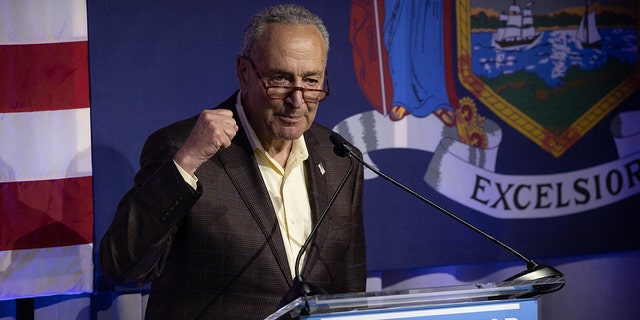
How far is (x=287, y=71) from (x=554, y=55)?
1.79 m

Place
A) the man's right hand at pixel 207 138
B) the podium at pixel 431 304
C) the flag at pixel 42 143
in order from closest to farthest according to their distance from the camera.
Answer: the podium at pixel 431 304 → the man's right hand at pixel 207 138 → the flag at pixel 42 143

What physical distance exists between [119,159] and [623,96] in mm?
2243

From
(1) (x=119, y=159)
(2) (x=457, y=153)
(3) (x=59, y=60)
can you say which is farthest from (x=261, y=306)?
(2) (x=457, y=153)

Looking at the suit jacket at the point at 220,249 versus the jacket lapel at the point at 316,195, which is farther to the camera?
the jacket lapel at the point at 316,195

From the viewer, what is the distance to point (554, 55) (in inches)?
138

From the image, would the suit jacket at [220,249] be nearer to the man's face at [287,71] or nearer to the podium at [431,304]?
the man's face at [287,71]

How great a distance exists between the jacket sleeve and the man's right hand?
0.12 feet

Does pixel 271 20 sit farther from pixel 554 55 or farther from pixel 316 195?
pixel 554 55

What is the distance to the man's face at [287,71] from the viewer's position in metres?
2.14

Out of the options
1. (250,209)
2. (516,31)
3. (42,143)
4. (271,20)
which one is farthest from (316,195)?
(516,31)

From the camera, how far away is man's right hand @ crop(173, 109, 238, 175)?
6.04 ft

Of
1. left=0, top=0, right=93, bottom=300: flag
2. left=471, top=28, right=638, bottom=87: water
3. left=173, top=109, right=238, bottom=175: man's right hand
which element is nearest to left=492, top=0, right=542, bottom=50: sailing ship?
left=471, top=28, right=638, bottom=87: water

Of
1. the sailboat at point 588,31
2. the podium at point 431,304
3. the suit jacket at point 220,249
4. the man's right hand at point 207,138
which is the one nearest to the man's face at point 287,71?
the suit jacket at point 220,249

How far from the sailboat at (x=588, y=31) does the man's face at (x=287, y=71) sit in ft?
5.88
